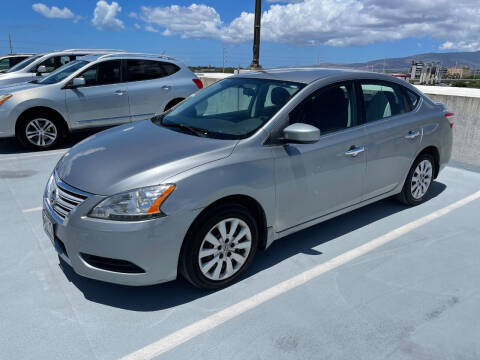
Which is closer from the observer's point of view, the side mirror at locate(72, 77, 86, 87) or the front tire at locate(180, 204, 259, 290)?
the front tire at locate(180, 204, 259, 290)

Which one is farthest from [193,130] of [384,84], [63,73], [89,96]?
[63,73]

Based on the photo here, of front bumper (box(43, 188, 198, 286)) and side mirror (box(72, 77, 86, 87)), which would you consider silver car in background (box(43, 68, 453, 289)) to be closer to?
front bumper (box(43, 188, 198, 286))

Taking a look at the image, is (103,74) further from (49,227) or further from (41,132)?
(49,227)

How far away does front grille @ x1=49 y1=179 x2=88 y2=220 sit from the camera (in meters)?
2.80

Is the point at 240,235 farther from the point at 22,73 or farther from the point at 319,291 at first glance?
the point at 22,73

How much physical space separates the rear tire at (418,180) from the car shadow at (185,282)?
0.20 meters

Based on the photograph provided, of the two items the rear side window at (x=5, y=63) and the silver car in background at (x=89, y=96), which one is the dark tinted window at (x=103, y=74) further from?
the rear side window at (x=5, y=63)

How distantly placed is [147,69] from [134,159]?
5.60 metres

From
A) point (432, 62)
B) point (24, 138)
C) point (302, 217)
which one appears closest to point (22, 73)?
point (24, 138)

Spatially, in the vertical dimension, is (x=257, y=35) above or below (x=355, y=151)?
above

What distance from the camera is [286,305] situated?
9.65 ft

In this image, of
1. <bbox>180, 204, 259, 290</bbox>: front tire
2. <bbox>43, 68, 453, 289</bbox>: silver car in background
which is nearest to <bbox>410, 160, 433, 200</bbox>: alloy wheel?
<bbox>43, 68, 453, 289</bbox>: silver car in background

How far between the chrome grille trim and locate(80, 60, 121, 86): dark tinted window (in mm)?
5025

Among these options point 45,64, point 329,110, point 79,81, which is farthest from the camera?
point 45,64
